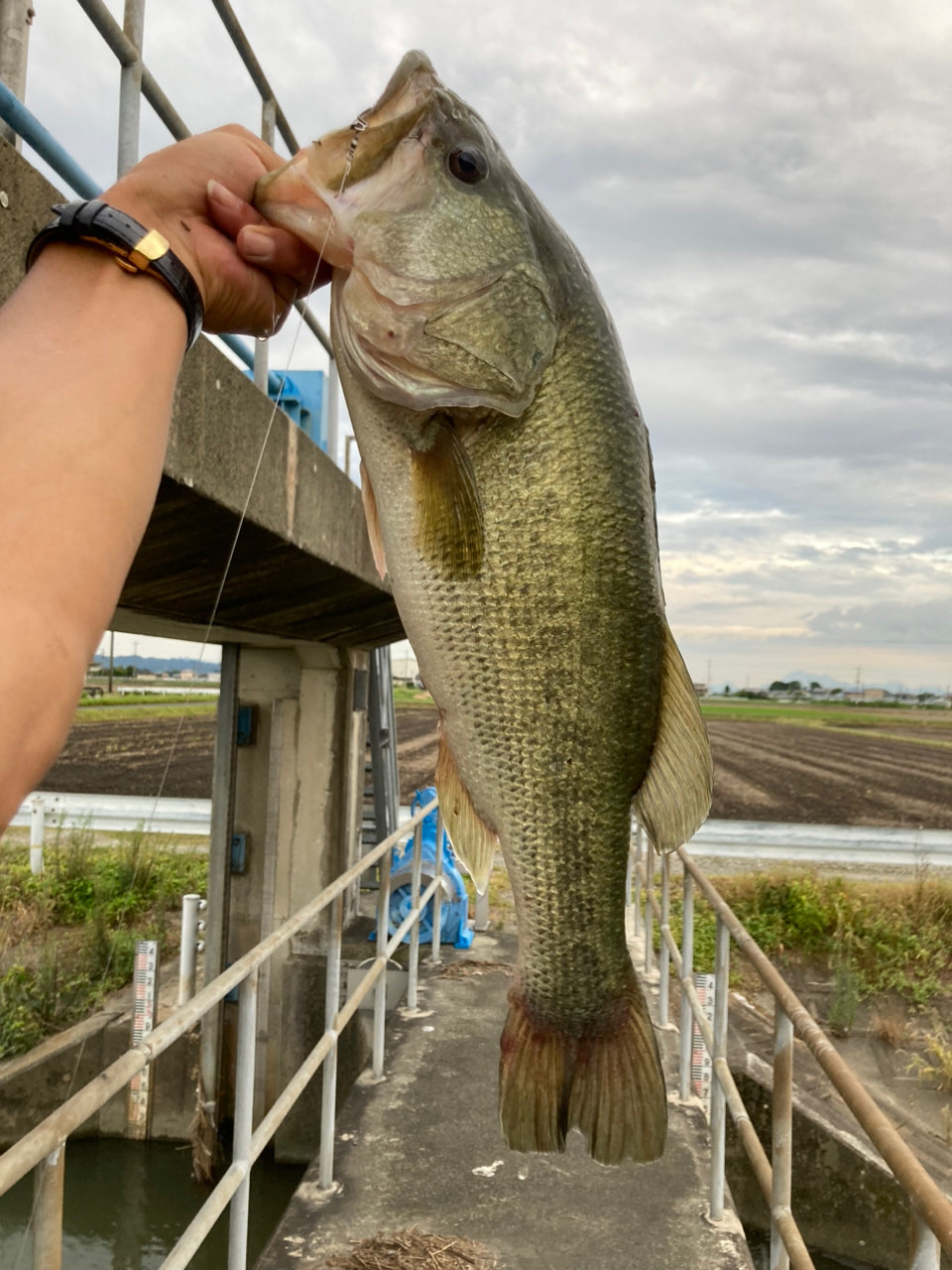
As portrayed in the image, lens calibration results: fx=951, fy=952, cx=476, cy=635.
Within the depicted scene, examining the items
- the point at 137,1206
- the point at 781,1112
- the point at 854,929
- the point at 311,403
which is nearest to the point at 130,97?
the point at 311,403

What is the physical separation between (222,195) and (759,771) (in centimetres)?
3816


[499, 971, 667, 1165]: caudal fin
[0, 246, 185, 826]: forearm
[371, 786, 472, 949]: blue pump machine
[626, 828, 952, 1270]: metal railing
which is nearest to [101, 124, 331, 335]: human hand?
[0, 246, 185, 826]: forearm

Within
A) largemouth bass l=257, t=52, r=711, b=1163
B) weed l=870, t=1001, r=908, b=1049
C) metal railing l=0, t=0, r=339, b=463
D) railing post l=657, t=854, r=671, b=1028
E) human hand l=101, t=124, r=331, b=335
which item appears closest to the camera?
human hand l=101, t=124, r=331, b=335

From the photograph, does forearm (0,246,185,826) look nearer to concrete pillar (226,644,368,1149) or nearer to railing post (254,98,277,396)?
railing post (254,98,277,396)

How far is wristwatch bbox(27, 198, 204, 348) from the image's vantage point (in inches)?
32.1

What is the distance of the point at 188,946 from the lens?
7.23 metres

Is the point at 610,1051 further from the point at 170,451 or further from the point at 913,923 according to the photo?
the point at 913,923

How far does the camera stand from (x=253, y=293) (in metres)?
1.17

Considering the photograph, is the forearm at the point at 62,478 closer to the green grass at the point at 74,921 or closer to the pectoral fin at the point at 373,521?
the pectoral fin at the point at 373,521

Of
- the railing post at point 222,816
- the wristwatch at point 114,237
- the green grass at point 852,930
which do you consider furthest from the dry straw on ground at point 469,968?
the wristwatch at point 114,237

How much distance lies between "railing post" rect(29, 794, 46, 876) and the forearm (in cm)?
1178

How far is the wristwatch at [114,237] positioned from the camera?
0.81 m

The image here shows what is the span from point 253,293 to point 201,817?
13.9m

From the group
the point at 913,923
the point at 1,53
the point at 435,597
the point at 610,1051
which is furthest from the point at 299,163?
the point at 913,923
